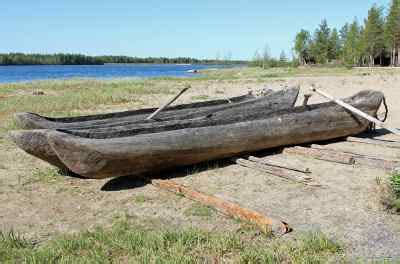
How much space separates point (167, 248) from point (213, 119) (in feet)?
11.8

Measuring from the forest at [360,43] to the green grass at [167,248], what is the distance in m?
60.2

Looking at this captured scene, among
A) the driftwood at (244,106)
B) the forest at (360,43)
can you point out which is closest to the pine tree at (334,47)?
the forest at (360,43)

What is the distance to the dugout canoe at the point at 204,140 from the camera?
528 centimetres

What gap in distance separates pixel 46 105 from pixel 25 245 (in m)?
12.4

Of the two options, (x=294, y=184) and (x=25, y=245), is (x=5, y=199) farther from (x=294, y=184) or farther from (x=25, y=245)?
(x=294, y=184)

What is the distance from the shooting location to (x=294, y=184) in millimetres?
5828

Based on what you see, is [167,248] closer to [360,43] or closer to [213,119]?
[213,119]

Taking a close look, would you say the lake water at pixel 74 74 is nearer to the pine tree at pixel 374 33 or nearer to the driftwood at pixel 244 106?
the pine tree at pixel 374 33

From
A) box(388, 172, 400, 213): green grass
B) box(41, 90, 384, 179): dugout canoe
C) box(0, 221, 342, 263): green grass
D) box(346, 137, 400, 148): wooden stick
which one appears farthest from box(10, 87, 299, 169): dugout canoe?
box(388, 172, 400, 213): green grass

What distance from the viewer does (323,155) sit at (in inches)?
281

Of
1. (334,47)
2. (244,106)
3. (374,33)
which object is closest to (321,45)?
(334,47)

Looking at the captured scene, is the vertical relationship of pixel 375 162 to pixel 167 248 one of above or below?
above

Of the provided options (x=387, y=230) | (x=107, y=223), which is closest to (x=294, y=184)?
(x=387, y=230)

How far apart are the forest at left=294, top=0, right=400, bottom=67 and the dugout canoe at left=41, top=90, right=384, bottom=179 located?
182 feet
